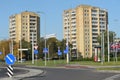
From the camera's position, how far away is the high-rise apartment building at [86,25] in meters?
166

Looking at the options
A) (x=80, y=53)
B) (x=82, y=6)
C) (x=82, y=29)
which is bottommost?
(x=80, y=53)

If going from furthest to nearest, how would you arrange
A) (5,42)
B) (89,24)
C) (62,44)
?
1. (89,24)
2. (62,44)
3. (5,42)

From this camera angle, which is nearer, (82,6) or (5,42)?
(5,42)

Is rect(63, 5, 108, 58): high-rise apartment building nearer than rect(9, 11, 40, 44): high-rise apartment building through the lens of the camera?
No

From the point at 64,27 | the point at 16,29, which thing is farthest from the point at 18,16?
the point at 64,27

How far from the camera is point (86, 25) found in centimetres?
16762

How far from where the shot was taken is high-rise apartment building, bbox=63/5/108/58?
545 ft

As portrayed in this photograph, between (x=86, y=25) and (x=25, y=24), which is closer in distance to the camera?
(x=25, y=24)

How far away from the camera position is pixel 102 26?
16575cm

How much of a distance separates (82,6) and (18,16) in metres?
29.5

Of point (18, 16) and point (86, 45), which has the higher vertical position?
point (18, 16)

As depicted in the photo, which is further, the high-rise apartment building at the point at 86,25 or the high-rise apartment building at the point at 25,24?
the high-rise apartment building at the point at 86,25

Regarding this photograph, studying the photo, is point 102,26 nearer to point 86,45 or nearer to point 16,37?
point 86,45

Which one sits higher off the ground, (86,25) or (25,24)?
(25,24)
